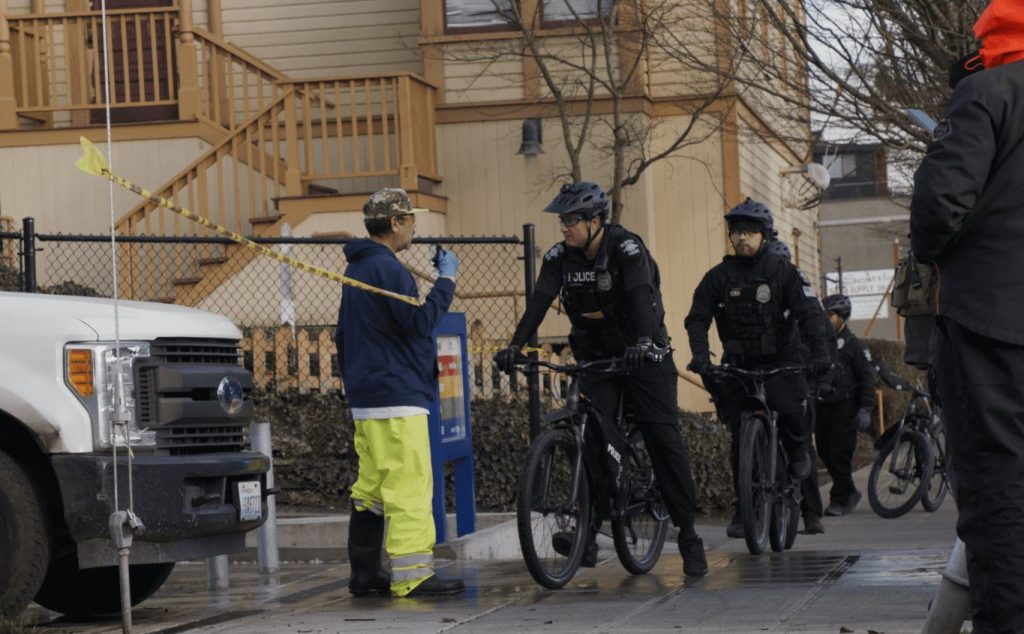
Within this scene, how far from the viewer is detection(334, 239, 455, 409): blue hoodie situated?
26.2ft

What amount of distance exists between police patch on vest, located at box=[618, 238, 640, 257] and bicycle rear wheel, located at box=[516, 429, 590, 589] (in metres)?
0.90

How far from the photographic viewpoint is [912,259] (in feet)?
18.2

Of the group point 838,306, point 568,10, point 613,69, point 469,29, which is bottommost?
point 838,306

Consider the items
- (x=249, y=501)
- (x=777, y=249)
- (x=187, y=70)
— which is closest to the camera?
(x=249, y=501)

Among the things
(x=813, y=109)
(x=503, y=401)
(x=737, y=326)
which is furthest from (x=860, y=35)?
(x=737, y=326)

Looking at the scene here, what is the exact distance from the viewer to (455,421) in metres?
10.0

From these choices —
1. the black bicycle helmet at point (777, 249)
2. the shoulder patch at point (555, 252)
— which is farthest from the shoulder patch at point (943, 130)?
the black bicycle helmet at point (777, 249)

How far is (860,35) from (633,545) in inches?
315


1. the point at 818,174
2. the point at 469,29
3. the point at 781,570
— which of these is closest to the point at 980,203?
the point at 781,570

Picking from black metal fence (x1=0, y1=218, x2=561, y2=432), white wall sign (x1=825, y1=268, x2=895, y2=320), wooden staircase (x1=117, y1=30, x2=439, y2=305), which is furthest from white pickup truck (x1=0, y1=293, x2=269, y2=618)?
white wall sign (x1=825, y1=268, x2=895, y2=320)

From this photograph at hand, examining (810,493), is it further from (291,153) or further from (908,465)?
(291,153)

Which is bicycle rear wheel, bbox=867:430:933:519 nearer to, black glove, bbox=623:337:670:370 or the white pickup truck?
black glove, bbox=623:337:670:370

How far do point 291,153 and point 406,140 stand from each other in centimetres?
113

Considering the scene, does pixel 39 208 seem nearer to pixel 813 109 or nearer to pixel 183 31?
pixel 183 31
